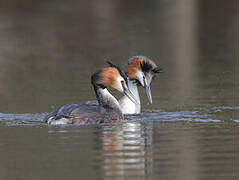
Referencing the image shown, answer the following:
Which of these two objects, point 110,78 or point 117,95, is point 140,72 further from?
point 117,95

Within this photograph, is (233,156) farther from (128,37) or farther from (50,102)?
(128,37)

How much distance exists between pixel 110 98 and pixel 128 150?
10.4 feet

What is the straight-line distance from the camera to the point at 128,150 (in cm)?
1148

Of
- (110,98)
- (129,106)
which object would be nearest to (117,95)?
(129,106)

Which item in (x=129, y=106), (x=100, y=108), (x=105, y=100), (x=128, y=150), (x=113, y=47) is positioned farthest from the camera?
(x=113, y=47)

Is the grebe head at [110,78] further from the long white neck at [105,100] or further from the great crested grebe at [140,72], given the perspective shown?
the great crested grebe at [140,72]

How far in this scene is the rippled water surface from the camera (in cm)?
1070

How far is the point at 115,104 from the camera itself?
14.6m

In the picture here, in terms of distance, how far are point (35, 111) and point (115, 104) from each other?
1.55m

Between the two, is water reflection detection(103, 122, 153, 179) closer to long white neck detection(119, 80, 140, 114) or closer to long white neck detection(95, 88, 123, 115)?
long white neck detection(95, 88, 123, 115)

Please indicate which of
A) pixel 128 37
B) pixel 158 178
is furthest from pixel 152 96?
pixel 128 37

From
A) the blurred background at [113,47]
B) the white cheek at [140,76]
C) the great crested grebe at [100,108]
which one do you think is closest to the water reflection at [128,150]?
the great crested grebe at [100,108]

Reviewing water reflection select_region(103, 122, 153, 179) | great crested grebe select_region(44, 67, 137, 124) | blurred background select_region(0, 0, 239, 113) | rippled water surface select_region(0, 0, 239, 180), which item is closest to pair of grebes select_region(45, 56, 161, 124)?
great crested grebe select_region(44, 67, 137, 124)

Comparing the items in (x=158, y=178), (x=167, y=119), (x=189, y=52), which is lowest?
(x=158, y=178)
